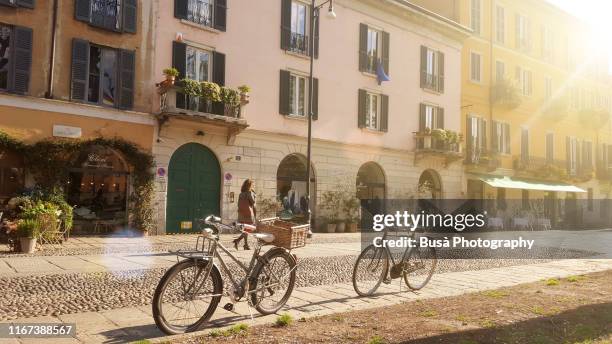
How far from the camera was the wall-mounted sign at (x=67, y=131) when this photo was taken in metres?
14.9

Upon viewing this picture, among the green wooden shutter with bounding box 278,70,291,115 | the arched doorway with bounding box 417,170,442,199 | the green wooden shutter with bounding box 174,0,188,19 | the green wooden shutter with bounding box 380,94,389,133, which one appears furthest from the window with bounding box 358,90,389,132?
the green wooden shutter with bounding box 174,0,188,19

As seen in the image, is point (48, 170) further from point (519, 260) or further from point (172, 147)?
point (519, 260)

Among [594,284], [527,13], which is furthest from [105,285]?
[527,13]

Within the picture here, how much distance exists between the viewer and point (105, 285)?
727 cm

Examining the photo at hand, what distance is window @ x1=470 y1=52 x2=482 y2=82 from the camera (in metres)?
29.2

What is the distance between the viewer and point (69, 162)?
49.7 feet

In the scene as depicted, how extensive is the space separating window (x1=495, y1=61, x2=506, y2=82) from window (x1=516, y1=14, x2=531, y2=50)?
2.36 m

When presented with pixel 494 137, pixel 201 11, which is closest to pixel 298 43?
pixel 201 11

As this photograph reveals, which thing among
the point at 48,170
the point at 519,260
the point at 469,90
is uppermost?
the point at 469,90

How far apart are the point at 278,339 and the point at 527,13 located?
33.7 metres

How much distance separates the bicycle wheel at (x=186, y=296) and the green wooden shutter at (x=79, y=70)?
1238cm

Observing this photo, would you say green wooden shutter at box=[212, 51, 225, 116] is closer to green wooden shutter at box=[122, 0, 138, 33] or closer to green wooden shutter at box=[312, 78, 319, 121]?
green wooden shutter at box=[122, 0, 138, 33]

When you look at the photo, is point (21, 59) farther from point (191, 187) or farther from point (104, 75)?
point (191, 187)

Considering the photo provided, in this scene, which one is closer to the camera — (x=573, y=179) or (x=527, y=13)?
(x=527, y=13)
